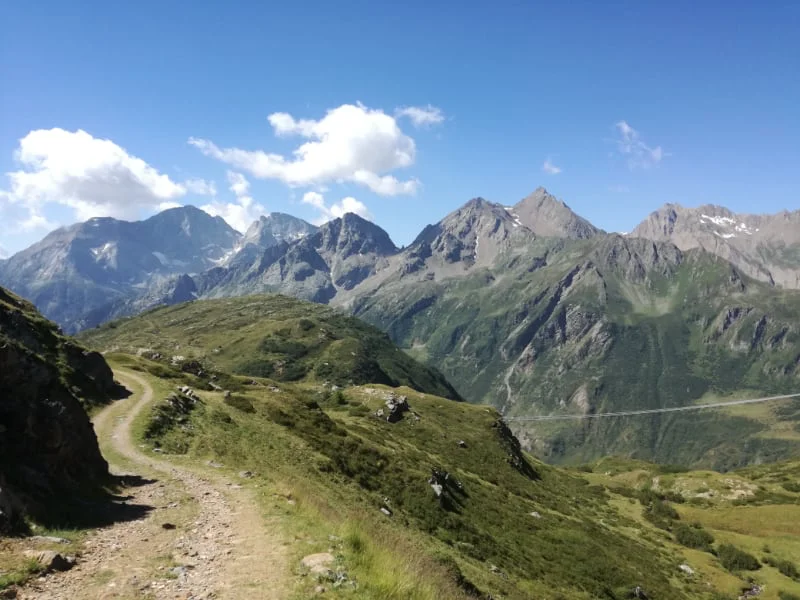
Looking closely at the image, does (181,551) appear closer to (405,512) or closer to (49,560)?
(49,560)

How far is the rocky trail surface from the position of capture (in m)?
12.8

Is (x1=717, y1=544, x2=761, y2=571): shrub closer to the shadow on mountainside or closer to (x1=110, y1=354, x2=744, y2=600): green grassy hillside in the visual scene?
(x1=110, y1=354, x2=744, y2=600): green grassy hillside

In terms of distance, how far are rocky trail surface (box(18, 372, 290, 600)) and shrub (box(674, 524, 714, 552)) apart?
88620mm

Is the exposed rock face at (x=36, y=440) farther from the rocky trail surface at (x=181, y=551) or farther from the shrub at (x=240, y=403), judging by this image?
the shrub at (x=240, y=403)

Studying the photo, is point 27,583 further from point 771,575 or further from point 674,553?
point 771,575

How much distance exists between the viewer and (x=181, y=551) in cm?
1625

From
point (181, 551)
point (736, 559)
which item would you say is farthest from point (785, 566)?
Answer: point (181, 551)

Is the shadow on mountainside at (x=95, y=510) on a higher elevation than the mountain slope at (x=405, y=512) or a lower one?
higher

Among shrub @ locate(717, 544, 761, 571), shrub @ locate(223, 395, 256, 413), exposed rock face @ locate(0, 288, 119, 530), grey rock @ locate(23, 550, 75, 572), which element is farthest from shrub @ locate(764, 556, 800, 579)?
grey rock @ locate(23, 550, 75, 572)

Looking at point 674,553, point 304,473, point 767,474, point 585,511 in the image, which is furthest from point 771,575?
point 767,474

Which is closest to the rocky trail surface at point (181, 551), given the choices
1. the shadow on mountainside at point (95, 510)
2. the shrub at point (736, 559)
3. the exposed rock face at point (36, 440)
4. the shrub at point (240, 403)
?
the shadow on mountainside at point (95, 510)

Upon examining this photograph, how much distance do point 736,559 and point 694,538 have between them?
10275 millimetres

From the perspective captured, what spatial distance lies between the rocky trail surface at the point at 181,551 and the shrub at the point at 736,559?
82.4 metres

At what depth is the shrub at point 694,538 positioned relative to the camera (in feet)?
274
